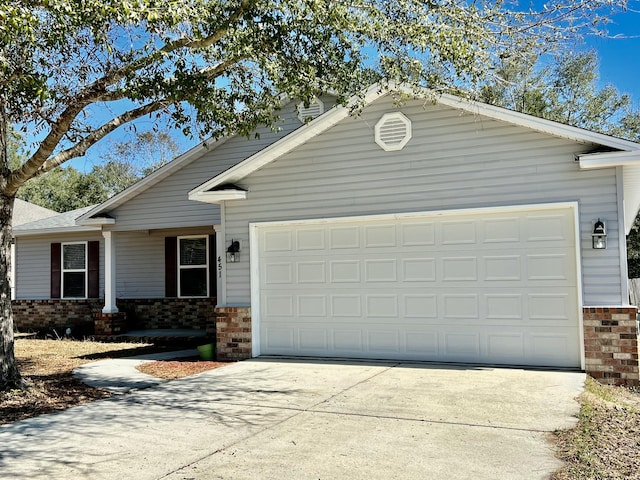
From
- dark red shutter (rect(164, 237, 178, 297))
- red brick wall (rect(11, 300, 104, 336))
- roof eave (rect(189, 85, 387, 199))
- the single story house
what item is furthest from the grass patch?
red brick wall (rect(11, 300, 104, 336))

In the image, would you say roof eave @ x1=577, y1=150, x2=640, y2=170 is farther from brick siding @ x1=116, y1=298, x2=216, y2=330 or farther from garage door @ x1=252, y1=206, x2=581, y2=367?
brick siding @ x1=116, y1=298, x2=216, y2=330

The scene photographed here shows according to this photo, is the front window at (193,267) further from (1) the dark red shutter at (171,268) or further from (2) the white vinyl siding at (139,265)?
(2) the white vinyl siding at (139,265)

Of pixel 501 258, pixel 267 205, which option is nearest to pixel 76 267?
pixel 267 205

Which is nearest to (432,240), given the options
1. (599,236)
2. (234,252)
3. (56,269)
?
(599,236)

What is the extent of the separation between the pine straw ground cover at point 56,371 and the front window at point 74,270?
210 cm

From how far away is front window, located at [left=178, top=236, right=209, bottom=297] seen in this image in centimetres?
1580

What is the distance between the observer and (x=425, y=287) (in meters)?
9.52

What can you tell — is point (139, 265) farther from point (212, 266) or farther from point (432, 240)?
point (432, 240)

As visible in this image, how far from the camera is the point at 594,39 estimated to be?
8.14 metres

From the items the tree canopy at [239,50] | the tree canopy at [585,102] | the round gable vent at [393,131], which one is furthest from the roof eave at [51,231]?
the tree canopy at [585,102]

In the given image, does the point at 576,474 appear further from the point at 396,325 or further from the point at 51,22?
the point at 51,22

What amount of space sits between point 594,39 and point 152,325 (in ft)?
42.6

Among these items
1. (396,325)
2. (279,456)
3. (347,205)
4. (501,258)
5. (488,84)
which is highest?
(488,84)

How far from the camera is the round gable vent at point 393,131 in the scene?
31.4 feet
